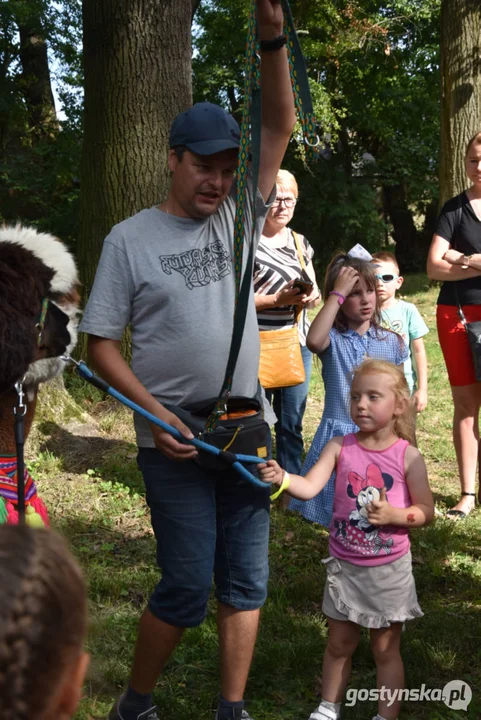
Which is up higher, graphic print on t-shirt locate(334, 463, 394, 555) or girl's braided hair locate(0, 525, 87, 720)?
girl's braided hair locate(0, 525, 87, 720)

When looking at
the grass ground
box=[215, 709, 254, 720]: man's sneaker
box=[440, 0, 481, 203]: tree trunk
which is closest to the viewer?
box=[215, 709, 254, 720]: man's sneaker

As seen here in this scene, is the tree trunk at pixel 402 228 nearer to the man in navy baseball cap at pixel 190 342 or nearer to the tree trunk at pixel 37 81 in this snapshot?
the tree trunk at pixel 37 81

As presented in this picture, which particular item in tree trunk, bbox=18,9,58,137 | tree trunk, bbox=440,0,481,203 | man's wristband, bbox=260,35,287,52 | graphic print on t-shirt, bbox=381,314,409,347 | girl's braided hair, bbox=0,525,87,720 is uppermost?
tree trunk, bbox=18,9,58,137

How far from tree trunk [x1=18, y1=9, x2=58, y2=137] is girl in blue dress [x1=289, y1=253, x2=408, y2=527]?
41.2 feet

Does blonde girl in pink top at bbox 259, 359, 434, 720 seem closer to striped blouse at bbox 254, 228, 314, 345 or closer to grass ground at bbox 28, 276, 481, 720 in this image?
grass ground at bbox 28, 276, 481, 720

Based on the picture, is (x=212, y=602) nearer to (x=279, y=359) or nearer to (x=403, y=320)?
(x=279, y=359)

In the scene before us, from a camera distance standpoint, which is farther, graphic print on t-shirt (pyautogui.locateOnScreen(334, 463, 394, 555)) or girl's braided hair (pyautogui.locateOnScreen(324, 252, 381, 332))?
girl's braided hair (pyautogui.locateOnScreen(324, 252, 381, 332))

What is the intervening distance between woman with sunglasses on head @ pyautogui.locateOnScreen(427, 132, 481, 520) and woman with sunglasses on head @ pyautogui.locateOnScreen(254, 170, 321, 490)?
0.79m

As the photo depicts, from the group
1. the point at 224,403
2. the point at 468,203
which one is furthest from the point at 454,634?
the point at 468,203

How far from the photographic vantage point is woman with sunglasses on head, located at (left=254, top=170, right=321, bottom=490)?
14.7 feet

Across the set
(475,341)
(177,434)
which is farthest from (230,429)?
(475,341)

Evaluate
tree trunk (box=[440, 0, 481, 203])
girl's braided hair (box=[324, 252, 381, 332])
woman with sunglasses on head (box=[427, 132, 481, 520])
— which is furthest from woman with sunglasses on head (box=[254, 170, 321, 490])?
tree trunk (box=[440, 0, 481, 203])

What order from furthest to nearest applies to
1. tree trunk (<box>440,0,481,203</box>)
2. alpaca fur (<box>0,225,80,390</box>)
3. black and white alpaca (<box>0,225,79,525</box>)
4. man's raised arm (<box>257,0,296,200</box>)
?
tree trunk (<box>440,0,481,203</box>) < man's raised arm (<box>257,0,296,200</box>) < alpaca fur (<box>0,225,80,390</box>) < black and white alpaca (<box>0,225,79,525</box>)

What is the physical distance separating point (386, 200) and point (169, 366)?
71.6 feet
